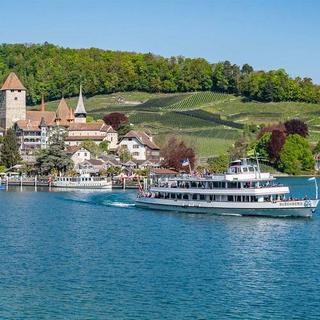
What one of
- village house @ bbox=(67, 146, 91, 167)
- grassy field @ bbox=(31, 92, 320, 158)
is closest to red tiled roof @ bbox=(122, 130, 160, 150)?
grassy field @ bbox=(31, 92, 320, 158)

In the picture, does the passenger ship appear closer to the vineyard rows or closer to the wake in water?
the wake in water

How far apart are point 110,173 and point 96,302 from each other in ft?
211

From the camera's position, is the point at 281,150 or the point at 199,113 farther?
Result: the point at 199,113

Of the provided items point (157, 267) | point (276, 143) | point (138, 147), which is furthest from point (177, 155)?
point (157, 267)

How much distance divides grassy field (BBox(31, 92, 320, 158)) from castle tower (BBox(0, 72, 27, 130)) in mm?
13549

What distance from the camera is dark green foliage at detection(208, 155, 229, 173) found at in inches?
3734

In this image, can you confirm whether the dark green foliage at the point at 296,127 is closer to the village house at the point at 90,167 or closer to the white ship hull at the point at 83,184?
the village house at the point at 90,167

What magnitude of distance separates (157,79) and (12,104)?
37329 mm

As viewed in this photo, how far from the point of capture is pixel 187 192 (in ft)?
188

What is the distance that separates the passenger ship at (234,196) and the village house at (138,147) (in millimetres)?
47198

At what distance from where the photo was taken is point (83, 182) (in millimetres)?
85375

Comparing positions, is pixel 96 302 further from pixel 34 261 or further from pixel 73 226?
pixel 73 226

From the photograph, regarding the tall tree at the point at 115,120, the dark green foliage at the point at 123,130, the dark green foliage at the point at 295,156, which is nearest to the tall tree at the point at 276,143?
the dark green foliage at the point at 295,156

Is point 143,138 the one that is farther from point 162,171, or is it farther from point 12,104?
point 12,104
